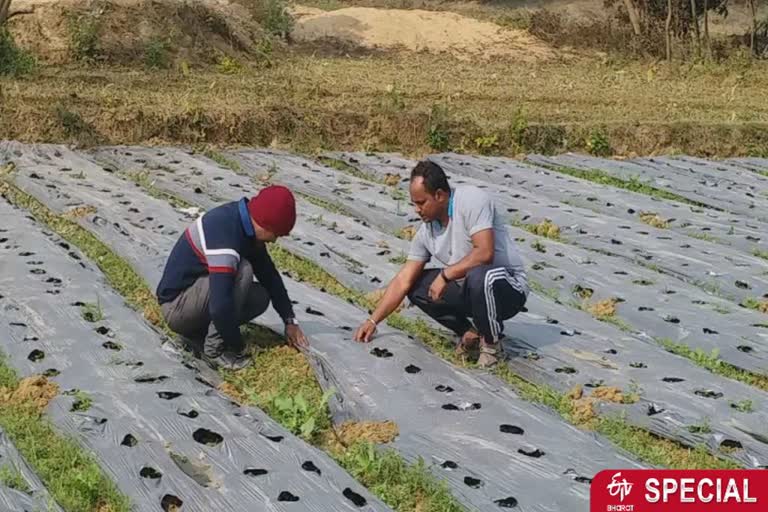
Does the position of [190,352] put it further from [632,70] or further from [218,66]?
[632,70]

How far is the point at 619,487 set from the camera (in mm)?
3285

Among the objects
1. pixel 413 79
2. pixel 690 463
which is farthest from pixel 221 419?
pixel 413 79

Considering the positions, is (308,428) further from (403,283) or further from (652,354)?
(652,354)

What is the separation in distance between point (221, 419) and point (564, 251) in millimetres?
3202

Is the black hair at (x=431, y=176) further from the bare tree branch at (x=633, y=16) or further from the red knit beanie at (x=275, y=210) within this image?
the bare tree branch at (x=633, y=16)

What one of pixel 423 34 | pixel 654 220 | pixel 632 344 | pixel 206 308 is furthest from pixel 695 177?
pixel 423 34

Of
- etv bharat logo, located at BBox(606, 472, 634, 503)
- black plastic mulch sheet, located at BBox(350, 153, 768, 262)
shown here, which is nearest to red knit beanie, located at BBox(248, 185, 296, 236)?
etv bharat logo, located at BBox(606, 472, 634, 503)

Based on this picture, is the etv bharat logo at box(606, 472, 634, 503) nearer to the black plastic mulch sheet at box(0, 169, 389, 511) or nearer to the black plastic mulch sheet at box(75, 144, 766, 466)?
the black plastic mulch sheet at box(75, 144, 766, 466)

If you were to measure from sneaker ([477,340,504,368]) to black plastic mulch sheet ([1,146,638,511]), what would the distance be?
8 centimetres

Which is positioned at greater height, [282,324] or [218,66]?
[218,66]

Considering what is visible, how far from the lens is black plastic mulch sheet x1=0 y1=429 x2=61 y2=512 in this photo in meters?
3.14

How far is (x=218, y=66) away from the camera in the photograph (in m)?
15.5

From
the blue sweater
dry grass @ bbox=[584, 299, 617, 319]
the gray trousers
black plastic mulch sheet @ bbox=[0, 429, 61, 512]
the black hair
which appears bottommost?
dry grass @ bbox=[584, 299, 617, 319]

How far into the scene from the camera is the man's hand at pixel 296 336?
4.48 m
